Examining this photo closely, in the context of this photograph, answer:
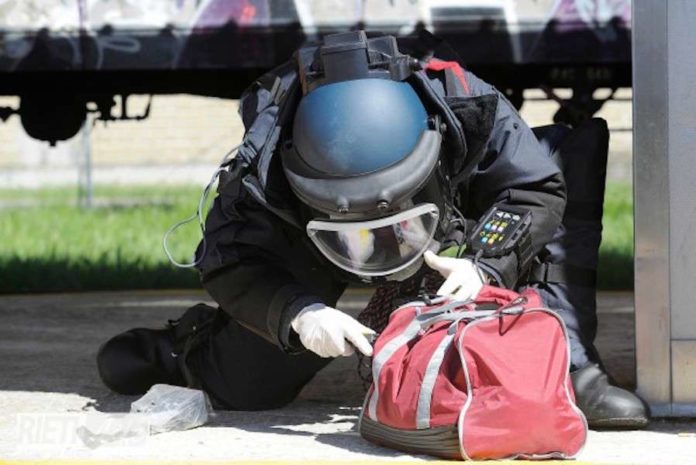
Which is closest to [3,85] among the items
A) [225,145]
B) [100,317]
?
[100,317]

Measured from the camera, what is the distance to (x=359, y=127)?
3.52 m

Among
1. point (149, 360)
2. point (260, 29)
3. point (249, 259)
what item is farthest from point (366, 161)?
point (260, 29)

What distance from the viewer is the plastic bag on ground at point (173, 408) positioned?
3947 mm

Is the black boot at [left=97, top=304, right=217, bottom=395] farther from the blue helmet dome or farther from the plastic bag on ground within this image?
the blue helmet dome

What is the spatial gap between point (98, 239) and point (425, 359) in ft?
26.4

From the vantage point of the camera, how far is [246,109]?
13.1 feet

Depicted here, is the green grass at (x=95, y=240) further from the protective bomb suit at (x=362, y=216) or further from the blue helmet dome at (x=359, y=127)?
the blue helmet dome at (x=359, y=127)

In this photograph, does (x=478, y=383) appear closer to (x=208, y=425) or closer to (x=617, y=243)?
(x=208, y=425)

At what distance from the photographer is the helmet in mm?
3504

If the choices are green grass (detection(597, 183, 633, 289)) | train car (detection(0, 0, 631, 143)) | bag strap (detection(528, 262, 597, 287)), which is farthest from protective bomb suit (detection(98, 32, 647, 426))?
green grass (detection(597, 183, 633, 289))

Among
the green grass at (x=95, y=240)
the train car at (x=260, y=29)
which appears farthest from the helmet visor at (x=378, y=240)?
the green grass at (x=95, y=240)

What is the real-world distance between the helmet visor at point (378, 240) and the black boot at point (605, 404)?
25.8 inches

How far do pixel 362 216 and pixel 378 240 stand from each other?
90mm

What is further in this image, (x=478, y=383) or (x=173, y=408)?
(x=173, y=408)
